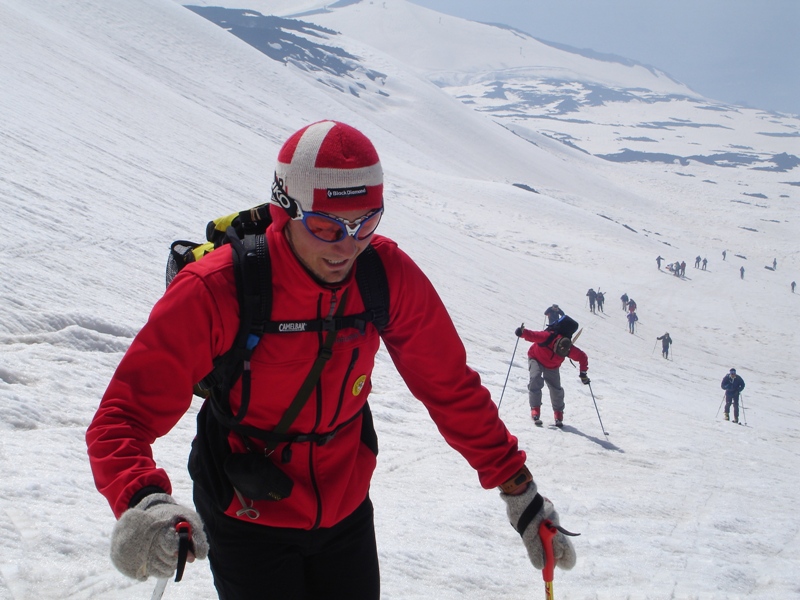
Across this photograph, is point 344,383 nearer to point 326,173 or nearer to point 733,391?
point 326,173

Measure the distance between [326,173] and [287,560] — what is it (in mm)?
1193

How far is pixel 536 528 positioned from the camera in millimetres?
2322

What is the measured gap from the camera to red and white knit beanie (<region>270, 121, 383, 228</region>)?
79.4 inches

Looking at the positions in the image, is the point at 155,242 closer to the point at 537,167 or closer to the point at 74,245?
the point at 74,245

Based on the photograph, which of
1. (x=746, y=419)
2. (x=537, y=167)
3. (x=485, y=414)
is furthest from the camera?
(x=537, y=167)

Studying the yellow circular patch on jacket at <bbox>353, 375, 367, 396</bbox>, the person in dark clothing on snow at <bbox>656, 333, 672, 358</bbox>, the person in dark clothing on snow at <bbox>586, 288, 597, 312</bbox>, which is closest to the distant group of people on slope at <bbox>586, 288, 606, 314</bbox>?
the person in dark clothing on snow at <bbox>586, 288, 597, 312</bbox>

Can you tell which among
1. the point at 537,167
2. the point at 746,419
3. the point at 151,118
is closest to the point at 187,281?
the point at 746,419

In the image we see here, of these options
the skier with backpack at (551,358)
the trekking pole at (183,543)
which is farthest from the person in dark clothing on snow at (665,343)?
the trekking pole at (183,543)

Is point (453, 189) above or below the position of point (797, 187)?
below

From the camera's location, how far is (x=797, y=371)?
76.5 ft

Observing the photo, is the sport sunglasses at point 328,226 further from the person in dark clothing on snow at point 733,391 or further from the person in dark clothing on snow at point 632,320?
the person in dark clothing on snow at point 632,320

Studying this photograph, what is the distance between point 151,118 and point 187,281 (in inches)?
1040

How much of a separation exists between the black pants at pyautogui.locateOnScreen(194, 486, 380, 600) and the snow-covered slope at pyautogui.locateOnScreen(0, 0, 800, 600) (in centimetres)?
116

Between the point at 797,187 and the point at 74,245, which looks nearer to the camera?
the point at 74,245
